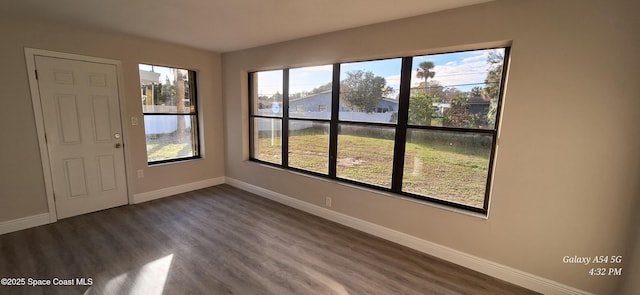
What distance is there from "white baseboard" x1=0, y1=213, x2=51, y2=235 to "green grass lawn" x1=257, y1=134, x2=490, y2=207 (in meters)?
3.24

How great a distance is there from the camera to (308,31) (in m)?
2.90

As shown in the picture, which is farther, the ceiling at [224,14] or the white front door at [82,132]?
the white front door at [82,132]

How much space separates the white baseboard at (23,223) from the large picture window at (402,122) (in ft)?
9.70

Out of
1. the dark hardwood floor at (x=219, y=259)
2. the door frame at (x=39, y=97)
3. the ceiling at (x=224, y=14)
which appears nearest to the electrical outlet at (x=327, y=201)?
the dark hardwood floor at (x=219, y=259)

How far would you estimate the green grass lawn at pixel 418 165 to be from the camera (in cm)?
234

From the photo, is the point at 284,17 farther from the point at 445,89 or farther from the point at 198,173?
the point at 198,173

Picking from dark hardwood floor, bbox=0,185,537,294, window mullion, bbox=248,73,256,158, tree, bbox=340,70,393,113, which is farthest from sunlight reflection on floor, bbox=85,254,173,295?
tree, bbox=340,70,393,113

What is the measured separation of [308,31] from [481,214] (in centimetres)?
269

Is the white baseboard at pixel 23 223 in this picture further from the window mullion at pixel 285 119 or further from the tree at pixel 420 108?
the tree at pixel 420 108

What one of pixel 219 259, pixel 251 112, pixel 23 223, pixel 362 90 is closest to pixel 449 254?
pixel 362 90

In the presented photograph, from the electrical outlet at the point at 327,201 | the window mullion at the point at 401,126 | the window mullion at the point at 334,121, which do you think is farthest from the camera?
the electrical outlet at the point at 327,201

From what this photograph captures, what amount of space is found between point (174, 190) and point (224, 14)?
117 inches

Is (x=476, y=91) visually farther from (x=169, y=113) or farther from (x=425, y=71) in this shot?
(x=169, y=113)

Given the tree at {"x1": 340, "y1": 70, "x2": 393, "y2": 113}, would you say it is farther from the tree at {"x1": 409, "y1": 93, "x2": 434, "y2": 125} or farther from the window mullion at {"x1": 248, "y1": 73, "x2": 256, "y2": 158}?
the window mullion at {"x1": 248, "y1": 73, "x2": 256, "y2": 158}
